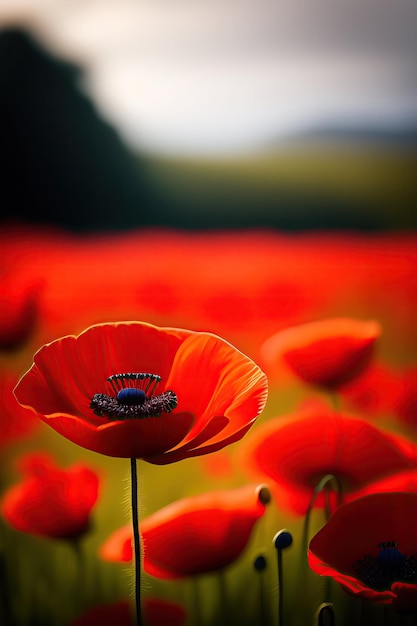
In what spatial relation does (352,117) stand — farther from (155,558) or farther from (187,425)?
(155,558)

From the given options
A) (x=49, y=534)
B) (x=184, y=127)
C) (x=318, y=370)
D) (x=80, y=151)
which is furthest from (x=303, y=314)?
(x=49, y=534)

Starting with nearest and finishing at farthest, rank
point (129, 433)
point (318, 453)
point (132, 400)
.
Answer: point (129, 433) → point (132, 400) → point (318, 453)

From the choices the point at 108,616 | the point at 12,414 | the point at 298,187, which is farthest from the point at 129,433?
the point at 298,187

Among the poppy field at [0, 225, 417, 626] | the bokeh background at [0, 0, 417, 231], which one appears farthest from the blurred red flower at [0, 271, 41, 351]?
the bokeh background at [0, 0, 417, 231]

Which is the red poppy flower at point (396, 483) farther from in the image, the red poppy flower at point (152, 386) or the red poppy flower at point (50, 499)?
the red poppy flower at point (50, 499)

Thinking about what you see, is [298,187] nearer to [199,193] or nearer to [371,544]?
[199,193]

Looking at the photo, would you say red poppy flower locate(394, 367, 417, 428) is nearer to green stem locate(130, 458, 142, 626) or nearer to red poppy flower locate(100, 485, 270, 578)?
red poppy flower locate(100, 485, 270, 578)
